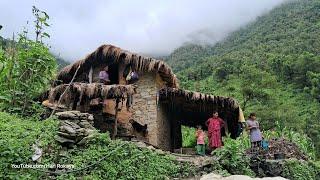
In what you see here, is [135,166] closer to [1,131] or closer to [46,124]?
[46,124]

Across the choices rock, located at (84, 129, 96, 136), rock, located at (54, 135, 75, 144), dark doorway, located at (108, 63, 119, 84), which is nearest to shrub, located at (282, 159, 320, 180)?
rock, located at (84, 129, 96, 136)

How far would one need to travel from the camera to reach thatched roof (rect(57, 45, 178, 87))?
13.6 m

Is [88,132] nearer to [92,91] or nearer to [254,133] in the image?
[92,91]

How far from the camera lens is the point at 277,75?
38469 mm

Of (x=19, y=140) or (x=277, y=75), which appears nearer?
(x=19, y=140)

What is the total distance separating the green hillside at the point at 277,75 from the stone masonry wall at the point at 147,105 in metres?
15.0

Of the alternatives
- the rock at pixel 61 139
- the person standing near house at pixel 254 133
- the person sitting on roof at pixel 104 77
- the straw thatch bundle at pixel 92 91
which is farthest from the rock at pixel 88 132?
the person standing near house at pixel 254 133

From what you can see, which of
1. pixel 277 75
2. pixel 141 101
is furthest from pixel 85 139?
pixel 277 75

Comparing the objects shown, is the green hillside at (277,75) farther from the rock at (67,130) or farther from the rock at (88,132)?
the rock at (67,130)

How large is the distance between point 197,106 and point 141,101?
1785mm

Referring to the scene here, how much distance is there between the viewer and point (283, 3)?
78.6 meters

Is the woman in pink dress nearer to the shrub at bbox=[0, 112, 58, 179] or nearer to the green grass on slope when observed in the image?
the green grass on slope

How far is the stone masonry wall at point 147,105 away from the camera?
13586mm

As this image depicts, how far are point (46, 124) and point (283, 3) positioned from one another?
74743mm
